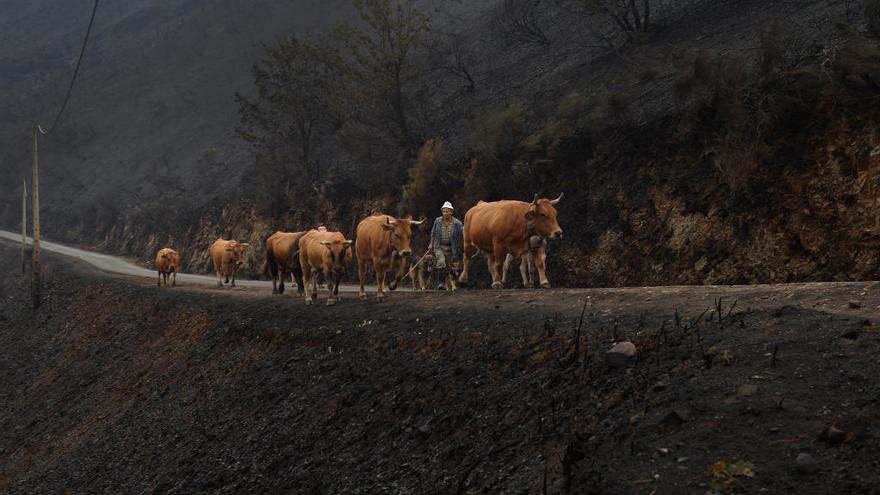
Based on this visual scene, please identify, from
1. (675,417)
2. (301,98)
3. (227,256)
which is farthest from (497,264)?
(301,98)

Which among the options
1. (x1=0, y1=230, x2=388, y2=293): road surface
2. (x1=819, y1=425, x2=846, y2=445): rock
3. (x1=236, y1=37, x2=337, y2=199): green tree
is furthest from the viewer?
(x1=236, y1=37, x2=337, y2=199): green tree

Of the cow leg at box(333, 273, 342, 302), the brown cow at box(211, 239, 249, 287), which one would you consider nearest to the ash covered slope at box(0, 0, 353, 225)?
the brown cow at box(211, 239, 249, 287)

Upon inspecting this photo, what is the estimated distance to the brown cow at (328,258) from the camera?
1705cm

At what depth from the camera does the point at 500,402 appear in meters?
8.59

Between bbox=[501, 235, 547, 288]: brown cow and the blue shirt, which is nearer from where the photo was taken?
bbox=[501, 235, 547, 288]: brown cow

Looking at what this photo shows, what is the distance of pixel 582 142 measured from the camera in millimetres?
25016

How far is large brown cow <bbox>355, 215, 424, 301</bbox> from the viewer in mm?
16500

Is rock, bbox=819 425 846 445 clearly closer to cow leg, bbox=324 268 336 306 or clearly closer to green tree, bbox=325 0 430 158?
cow leg, bbox=324 268 336 306

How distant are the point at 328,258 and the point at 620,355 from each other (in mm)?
10326

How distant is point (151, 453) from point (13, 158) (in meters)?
89.5

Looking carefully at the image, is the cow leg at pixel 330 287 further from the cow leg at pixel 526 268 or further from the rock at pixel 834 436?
the rock at pixel 834 436

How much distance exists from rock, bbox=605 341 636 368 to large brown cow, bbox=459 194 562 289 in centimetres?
767

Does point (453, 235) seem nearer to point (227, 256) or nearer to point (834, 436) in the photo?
point (834, 436)

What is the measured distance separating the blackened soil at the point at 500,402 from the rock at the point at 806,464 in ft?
0.08
